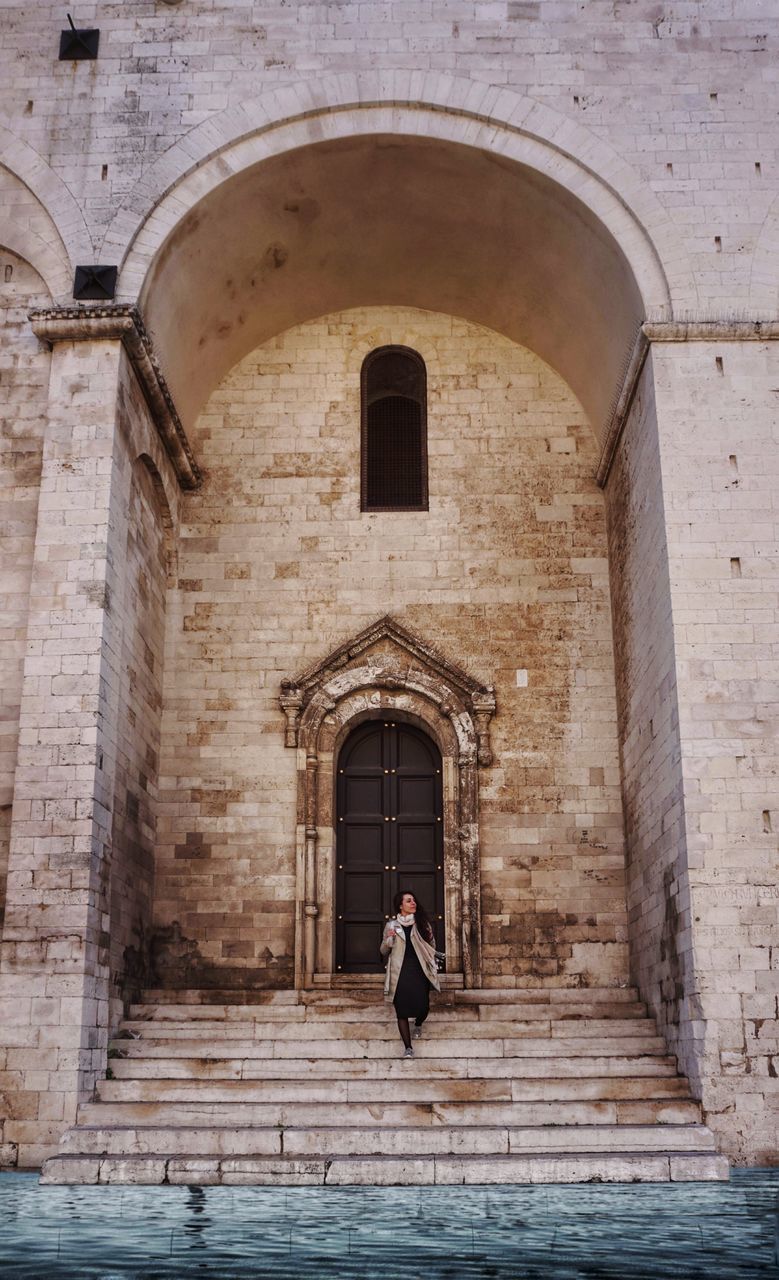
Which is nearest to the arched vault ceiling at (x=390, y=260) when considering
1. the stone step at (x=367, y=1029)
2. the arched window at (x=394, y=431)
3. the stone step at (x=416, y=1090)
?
the arched window at (x=394, y=431)

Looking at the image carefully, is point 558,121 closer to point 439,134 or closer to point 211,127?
point 439,134

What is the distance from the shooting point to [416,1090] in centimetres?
989

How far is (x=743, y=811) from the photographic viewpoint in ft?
34.0

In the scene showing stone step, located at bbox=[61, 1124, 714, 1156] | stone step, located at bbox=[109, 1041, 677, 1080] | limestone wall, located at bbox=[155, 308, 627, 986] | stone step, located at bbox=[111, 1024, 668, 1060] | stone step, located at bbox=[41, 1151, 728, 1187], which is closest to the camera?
→ stone step, located at bbox=[41, 1151, 728, 1187]

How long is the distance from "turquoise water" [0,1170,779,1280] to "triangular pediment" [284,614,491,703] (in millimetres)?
6162

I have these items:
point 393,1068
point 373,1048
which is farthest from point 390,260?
point 393,1068

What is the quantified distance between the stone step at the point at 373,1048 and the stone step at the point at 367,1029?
0.09m

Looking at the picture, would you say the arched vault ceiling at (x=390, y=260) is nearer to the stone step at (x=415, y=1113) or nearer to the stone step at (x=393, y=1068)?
the stone step at (x=393, y=1068)

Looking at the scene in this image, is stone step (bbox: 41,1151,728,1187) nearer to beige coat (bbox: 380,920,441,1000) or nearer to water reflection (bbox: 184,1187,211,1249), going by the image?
water reflection (bbox: 184,1187,211,1249)

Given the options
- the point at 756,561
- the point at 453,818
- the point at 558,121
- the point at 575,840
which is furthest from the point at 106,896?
the point at 558,121

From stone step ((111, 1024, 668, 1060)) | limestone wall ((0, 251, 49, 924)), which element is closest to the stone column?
limestone wall ((0, 251, 49, 924))

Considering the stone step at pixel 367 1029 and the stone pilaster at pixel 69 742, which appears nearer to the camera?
the stone pilaster at pixel 69 742

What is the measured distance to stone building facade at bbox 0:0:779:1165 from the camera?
10609 millimetres

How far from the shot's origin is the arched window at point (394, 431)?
14.5 metres
